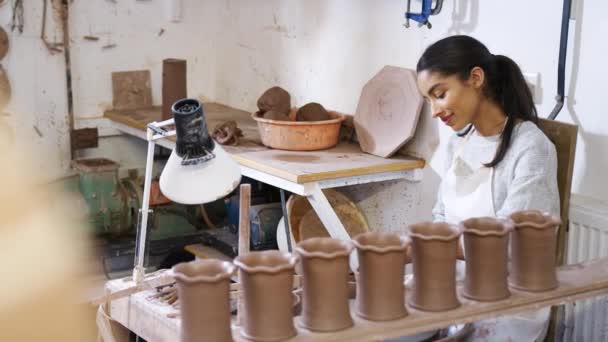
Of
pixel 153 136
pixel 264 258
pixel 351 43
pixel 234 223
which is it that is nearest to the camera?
pixel 264 258

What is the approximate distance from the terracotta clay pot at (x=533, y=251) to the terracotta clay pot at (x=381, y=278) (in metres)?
0.30

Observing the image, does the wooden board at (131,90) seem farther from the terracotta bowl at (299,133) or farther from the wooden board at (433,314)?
the wooden board at (433,314)

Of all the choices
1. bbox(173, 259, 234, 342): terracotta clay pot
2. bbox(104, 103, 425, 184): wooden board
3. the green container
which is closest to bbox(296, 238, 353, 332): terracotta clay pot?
bbox(173, 259, 234, 342): terracotta clay pot

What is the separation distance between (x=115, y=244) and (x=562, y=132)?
2.38m

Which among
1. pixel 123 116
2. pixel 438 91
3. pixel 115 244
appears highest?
pixel 438 91

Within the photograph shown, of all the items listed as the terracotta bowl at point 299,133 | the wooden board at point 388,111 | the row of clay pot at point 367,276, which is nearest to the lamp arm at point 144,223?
the row of clay pot at point 367,276

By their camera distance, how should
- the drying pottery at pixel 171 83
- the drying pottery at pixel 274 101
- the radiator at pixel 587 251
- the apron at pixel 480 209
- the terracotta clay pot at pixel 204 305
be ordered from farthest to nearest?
the drying pottery at pixel 171 83 → the drying pottery at pixel 274 101 → the radiator at pixel 587 251 → the apron at pixel 480 209 → the terracotta clay pot at pixel 204 305

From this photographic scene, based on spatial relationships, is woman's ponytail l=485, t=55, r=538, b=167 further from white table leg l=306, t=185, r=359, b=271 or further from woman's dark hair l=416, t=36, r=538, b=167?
white table leg l=306, t=185, r=359, b=271

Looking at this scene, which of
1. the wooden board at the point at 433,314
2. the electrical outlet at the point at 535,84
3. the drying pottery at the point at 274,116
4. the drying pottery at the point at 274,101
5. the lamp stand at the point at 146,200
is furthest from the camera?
the drying pottery at the point at 274,101

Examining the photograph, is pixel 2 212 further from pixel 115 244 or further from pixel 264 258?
pixel 264 258

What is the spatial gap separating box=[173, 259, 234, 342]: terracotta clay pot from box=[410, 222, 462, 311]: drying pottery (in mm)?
412

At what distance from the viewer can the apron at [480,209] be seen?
233 cm

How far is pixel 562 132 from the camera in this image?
94.2 inches

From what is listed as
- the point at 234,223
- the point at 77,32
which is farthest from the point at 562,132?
the point at 77,32
